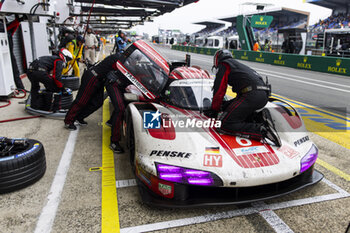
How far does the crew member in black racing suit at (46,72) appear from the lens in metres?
5.50

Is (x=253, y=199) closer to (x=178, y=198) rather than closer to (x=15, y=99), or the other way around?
(x=178, y=198)

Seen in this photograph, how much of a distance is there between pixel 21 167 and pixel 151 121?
144cm

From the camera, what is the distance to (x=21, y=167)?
2771 mm

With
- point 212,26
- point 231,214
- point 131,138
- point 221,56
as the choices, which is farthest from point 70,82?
point 212,26

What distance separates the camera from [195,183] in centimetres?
236

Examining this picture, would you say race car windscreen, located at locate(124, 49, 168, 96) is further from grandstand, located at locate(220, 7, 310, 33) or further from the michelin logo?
grandstand, located at locate(220, 7, 310, 33)

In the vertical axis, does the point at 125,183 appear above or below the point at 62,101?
below

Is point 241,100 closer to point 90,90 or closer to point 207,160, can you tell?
point 207,160

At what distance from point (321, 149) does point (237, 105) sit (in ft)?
6.66

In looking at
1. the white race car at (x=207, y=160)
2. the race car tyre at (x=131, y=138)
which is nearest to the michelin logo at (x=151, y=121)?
the white race car at (x=207, y=160)

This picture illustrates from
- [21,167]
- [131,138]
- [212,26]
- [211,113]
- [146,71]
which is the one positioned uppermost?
[212,26]

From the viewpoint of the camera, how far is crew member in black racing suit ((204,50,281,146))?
3016 millimetres

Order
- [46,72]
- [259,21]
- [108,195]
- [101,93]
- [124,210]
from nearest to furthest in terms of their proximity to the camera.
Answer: [124,210], [108,195], [101,93], [46,72], [259,21]

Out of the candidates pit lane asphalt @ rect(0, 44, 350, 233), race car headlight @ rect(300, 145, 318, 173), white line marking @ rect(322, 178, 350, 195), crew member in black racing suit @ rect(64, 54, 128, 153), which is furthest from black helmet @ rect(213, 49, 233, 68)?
white line marking @ rect(322, 178, 350, 195)
